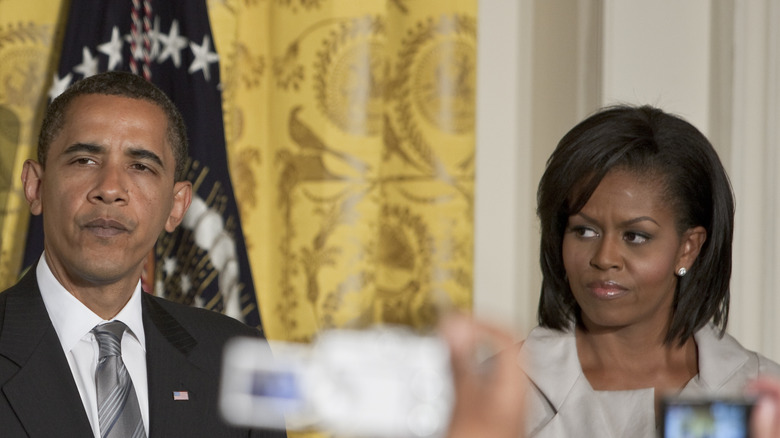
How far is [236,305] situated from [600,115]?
0.88 metres

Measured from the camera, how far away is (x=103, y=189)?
1458 mm

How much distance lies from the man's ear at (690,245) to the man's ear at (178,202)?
33.5 inches

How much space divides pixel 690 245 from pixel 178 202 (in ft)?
2.90

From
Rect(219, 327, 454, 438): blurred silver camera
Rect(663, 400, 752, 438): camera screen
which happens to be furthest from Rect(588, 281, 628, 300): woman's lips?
Rect(663, 400, 752, 438): camera screen

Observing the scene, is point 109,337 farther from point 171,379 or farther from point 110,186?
point 110,186

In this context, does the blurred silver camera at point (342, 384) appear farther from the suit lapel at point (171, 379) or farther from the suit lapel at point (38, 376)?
the suit lapel at point (38, 376)

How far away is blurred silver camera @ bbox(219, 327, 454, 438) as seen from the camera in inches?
65.0

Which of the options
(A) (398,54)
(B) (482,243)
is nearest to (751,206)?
(B) (482,243)

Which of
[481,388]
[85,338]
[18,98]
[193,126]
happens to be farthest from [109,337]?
[481,388]

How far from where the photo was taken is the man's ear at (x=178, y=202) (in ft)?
5.26

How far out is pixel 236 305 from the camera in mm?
2107

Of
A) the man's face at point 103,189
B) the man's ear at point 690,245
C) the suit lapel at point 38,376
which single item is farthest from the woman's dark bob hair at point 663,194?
the suit lapel at point 38,376

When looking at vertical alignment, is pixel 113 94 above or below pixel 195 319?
above

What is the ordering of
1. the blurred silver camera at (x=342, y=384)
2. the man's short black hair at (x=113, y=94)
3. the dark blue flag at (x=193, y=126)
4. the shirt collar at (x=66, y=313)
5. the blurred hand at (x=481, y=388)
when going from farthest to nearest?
the dark blue flag at (x=193, y=126), the blurred silver camera at (x=342, y=384), the man's short black hair at (x=113, y=94), the shirt collar at (x=66, y=313), the blurred hand at (x=481, y=388)
